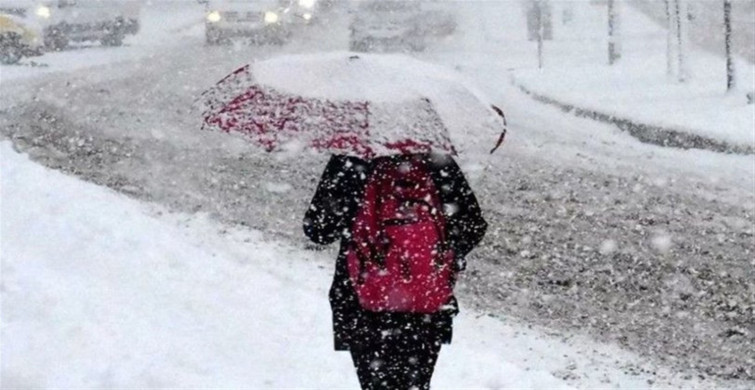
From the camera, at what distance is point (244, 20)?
25.8 m

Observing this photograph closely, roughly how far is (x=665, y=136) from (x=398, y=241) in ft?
34.5

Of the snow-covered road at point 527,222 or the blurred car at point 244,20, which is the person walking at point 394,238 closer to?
the snow-covered road at point 527,222

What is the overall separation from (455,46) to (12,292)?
23.0m

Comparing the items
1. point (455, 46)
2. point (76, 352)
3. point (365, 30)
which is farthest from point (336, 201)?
point (455, 46)

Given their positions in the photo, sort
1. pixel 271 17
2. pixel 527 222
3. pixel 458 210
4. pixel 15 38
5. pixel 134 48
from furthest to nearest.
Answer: pixel 134 48, pixel 271 17, pixel 15 38, pixel 527 222, pixel 458 210

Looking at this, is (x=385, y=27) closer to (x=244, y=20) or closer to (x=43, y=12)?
(x=244, y=20)

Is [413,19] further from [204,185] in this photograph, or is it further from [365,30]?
[204,185]

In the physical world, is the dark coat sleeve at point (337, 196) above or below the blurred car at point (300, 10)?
above

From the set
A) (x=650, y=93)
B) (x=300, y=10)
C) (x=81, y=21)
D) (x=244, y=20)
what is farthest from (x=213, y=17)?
→ (x=650, y=93)

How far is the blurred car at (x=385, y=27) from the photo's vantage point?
1009 inches

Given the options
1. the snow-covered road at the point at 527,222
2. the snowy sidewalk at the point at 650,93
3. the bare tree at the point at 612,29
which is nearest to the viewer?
the snow-covered road at the point at 527,222

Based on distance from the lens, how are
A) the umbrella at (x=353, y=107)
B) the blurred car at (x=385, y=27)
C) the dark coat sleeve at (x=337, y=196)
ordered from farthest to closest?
the blurred car at (x=385, y=27) < the dark coat sleeve at (x=337, y=196) < the umbrella at (x=353, y=107)

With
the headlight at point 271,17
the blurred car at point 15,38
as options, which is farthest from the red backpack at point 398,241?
the headlight at point 271,17

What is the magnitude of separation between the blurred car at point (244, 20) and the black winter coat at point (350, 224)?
22136mm
